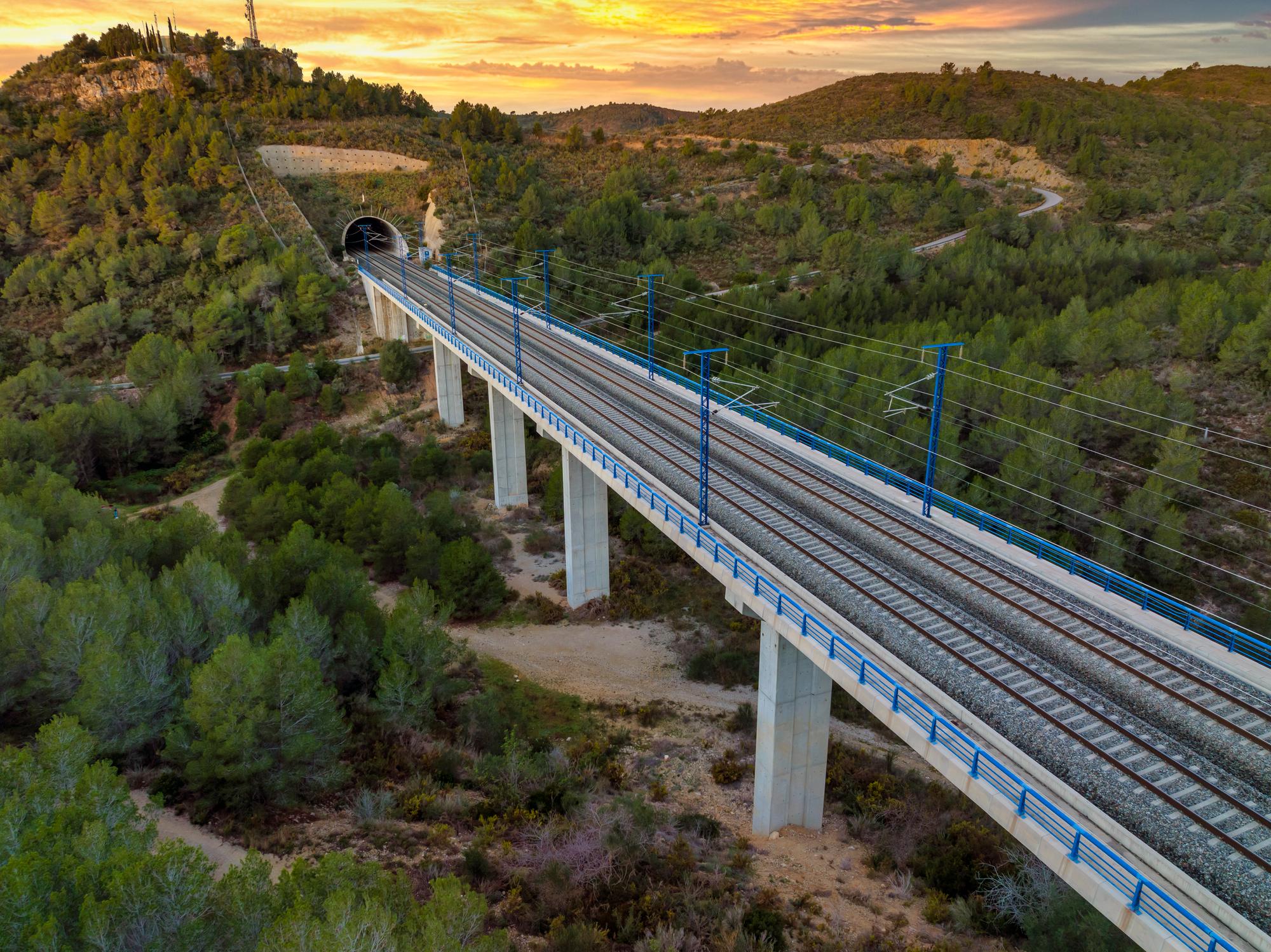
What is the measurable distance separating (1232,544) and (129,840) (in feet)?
131

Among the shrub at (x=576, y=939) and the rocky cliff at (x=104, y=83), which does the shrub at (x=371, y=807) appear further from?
the rocky cliff at (x=104, y=83)

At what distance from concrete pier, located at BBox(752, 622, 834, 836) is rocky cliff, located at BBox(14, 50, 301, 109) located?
323ft

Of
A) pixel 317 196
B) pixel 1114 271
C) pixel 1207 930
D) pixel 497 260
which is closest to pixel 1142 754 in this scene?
pixel 1207 930

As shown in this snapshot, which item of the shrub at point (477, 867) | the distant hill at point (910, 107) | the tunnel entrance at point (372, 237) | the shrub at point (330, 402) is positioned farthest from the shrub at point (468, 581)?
the distant hill at point (910, 107)

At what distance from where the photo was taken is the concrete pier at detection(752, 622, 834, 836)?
18.6 m

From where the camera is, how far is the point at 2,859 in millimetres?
12156

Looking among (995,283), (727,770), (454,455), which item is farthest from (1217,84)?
(727,770)

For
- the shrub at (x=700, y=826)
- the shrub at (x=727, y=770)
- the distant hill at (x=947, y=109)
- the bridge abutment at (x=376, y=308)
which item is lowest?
the shrub at (x=727, y=770)

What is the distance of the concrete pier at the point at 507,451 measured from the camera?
41438mm

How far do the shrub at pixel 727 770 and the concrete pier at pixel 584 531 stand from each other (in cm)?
1148

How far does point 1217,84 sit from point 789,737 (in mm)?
182253

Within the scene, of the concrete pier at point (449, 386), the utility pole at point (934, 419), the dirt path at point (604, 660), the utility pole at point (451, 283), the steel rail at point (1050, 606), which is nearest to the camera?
the steel rail at point (1050, 606)

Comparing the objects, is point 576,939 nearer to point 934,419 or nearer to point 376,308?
point 934,419

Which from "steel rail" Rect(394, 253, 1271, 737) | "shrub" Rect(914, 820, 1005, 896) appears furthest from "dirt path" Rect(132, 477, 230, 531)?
"shrub" Rect(914, 820, 1005, 896)
